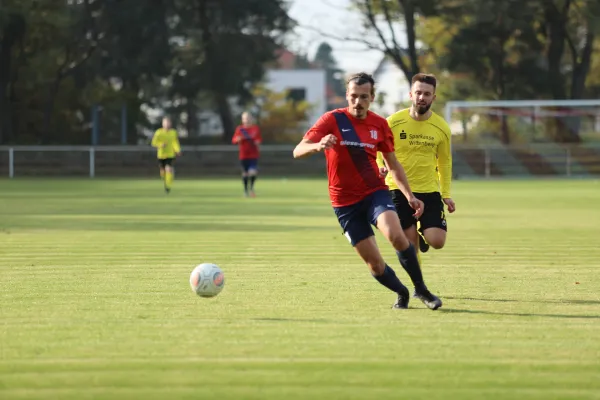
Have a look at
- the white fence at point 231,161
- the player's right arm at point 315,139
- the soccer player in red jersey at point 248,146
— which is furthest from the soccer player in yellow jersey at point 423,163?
the white fence at point 231,161

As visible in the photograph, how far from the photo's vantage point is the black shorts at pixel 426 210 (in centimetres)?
1145

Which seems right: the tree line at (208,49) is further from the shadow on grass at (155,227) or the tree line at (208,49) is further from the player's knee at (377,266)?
the player's knee at (377,266)

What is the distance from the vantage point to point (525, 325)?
9141 mm

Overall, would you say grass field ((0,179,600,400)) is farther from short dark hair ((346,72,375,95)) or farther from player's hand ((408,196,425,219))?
short dark hair ((346,72,375,95))

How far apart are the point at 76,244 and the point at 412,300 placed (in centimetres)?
747

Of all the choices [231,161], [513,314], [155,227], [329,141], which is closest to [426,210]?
[513,314]

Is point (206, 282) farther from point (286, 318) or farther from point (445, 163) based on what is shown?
point (445, 163)

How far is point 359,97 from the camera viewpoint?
9.82 metres

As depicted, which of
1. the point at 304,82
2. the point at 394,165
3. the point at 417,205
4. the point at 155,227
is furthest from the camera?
the point at 304,82

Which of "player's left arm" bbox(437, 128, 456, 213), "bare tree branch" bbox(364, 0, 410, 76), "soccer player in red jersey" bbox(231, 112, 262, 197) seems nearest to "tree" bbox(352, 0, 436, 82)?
"bare tree branch" bbox(364, 0, 410, 76)

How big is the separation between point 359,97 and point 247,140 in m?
22.2

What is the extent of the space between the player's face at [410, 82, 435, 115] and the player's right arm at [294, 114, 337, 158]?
48.5 inches

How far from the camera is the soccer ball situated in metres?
10.4

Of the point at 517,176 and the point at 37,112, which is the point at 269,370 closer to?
the point at 517,176
